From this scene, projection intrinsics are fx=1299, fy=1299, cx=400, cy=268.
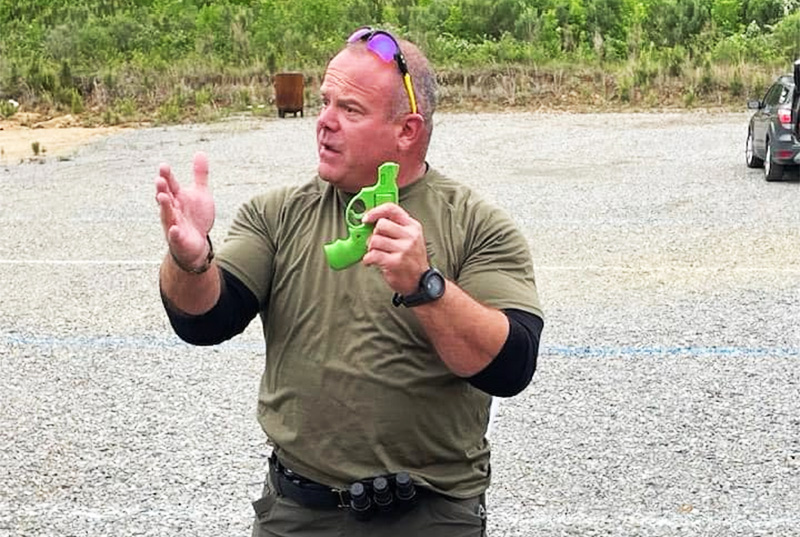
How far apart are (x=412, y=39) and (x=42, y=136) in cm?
1557

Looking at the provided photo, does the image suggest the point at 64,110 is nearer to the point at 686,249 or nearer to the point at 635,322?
the point at 686,249

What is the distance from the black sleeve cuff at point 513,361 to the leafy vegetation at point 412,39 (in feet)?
97.2

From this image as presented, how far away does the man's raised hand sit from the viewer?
2.52 metres

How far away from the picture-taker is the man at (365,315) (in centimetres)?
261

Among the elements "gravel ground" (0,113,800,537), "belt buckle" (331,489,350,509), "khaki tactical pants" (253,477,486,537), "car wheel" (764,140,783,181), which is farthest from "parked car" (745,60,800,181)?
"belt buckle" (331,489,350,509)

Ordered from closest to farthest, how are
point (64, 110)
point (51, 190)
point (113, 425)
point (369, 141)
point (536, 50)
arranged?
1. point (369, 141)
2. point (113, 425)
3. point (51, 190)
4. point (64, 110)
5. point (536, 50)

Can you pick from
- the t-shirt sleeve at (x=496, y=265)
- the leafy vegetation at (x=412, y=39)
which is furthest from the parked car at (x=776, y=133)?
the leafy vegetation at (x=412, y=39)

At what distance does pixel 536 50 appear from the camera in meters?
38.2

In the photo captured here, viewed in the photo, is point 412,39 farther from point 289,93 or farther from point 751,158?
point 751,158

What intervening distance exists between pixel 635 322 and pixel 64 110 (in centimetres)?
2695

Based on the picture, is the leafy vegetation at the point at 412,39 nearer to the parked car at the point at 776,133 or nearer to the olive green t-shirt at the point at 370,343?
the parked car at the point at 776,133

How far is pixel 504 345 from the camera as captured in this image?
8.10ft

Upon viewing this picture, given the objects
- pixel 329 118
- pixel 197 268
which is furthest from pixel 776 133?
pixel 197 268

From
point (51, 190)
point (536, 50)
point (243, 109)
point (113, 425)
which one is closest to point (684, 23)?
point (536, 50)
